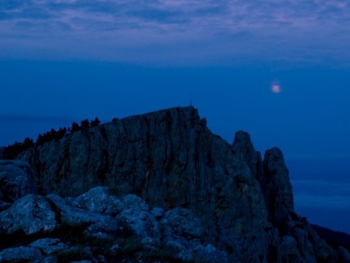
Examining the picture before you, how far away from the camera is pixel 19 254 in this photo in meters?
16.8

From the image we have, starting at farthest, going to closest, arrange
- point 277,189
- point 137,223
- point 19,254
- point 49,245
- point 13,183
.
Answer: point 277,189, point 13,183, point 137,223, point 49,245, point 19,254

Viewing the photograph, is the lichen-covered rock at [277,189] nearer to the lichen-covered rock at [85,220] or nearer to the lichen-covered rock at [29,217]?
the lichen-covered rock at [85,220]

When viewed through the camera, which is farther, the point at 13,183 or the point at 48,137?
the point at 48,137

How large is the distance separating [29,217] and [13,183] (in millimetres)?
5481

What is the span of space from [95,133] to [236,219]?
23.5 metres

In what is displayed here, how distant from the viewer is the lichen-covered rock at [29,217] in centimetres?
1922

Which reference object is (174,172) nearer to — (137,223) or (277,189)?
(277,189)

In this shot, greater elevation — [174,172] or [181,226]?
[174,172]

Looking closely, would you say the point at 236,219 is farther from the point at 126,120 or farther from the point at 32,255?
the point at 32,255

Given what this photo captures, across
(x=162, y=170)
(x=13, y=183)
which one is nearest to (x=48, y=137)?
(x=162, y=170)

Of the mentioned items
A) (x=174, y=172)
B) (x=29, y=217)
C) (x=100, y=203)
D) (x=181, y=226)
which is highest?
(x=174, y=172)

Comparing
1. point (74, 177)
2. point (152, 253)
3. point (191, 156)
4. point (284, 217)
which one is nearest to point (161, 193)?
point (191, 156)

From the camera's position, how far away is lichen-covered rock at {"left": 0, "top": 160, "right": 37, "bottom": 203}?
79.2 feet

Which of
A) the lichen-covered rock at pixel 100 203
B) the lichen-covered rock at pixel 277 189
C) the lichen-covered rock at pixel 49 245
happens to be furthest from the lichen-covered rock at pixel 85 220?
the lichen-covered rock at pixel 277 189
